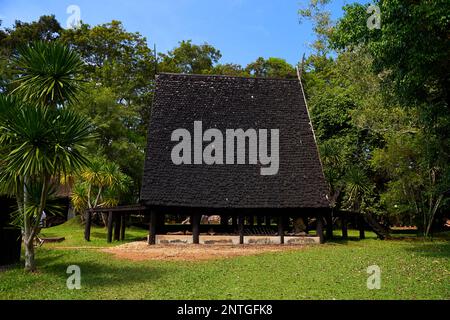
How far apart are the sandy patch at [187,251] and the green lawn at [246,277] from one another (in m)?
0.98

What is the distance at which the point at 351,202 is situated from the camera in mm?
22125

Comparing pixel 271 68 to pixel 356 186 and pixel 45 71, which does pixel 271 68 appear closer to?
pixel 356 186

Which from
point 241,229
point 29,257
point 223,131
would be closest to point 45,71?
point 29,257

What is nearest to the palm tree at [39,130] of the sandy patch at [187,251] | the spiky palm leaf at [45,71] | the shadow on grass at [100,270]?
the spiky palm leaf at [45,71]

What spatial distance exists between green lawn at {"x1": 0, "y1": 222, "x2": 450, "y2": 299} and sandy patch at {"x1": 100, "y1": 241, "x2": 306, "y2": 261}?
3.20ft

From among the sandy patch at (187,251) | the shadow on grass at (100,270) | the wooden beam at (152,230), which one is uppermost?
the wooden beam at (152,230)

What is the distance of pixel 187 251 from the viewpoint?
54.2 ft

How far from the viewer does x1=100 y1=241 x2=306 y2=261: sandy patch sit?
581 inches

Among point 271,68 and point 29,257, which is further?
point 271,68

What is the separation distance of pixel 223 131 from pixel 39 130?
34.7 feet

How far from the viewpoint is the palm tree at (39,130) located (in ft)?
33.7

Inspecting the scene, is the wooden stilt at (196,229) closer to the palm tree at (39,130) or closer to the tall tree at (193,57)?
the palm tree at (39,130)

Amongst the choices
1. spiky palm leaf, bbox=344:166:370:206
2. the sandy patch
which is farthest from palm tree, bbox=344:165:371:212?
the sandy patch
